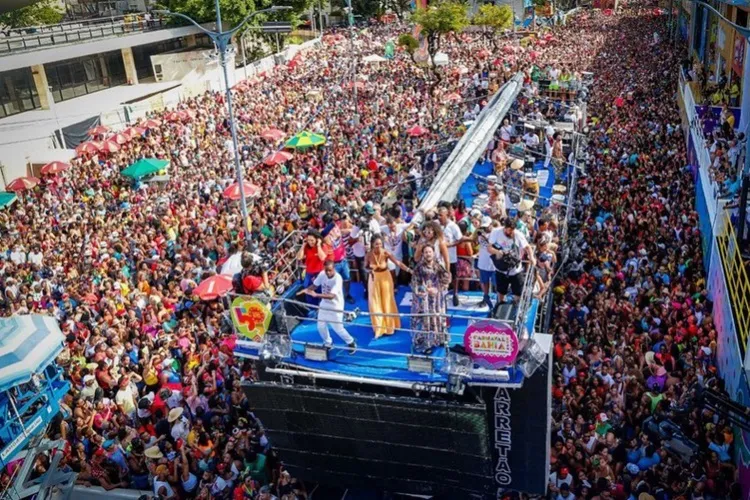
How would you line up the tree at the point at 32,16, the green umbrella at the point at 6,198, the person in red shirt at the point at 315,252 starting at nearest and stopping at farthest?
1. the person in red shirt at the point at 315,252
2. the green umbrella at the point at 6,198
3. the tree at the point at 32,16

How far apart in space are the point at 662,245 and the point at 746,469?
757 cm

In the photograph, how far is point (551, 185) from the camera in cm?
1747

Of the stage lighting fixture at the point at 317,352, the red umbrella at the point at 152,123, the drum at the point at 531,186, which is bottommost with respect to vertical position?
the red umbrella at the point at 152,123

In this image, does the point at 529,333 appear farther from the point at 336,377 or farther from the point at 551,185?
the point at 551,185

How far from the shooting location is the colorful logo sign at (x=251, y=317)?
8.96 metres

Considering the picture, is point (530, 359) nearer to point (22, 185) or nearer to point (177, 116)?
point (22, 185)

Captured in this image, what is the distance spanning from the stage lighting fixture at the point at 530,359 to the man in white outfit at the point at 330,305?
7.12ft

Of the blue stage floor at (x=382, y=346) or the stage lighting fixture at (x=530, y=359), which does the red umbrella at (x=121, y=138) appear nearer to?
the blue stage floor at (x=382, y=346)

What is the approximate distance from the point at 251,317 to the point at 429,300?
7.98 feet

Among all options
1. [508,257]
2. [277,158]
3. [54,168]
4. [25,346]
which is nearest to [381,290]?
[508,257]

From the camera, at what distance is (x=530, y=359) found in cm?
815

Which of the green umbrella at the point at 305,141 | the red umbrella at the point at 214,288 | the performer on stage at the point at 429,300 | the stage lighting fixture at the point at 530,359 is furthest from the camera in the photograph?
the green umbrella at the point at 305,141

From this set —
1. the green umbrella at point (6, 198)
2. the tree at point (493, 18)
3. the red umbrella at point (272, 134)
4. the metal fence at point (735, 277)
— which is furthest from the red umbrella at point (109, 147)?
the tree at point (493, 18)

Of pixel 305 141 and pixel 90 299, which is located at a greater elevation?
pixel 305 141
